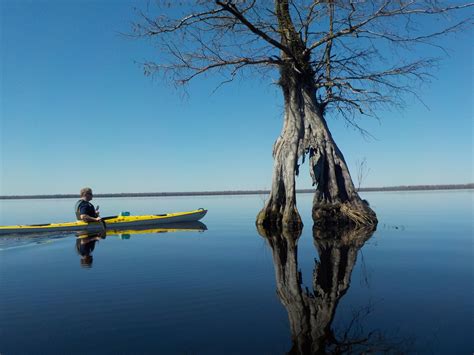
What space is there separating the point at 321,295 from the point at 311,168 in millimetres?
10138

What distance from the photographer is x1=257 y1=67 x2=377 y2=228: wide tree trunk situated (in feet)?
47.6

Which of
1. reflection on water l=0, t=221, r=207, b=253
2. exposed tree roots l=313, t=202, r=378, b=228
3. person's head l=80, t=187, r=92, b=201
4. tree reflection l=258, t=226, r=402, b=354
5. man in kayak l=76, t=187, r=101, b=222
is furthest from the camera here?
man in kayak l=76, t=187, r=101, b=222

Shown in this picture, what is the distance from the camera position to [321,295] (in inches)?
212

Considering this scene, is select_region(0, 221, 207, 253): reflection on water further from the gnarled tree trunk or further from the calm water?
the gnarled tree trunk

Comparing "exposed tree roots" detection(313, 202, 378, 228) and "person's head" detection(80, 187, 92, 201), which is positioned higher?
"person's head" detection(80, 187, 92, 201)

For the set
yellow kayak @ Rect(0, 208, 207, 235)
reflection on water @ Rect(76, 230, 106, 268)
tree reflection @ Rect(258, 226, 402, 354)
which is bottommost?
tree reflection @ Rect(258, 226, 402, 354)

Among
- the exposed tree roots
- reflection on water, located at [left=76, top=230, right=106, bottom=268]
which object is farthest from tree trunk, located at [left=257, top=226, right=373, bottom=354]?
reflection on water, located at [left=76, top=230, right=106, bottom=268]

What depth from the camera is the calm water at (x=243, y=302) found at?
150 inches

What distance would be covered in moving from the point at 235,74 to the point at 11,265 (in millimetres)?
10286

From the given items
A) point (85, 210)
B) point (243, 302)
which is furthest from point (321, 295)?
point (85, 210)

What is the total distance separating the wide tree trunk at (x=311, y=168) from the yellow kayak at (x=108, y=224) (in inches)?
265

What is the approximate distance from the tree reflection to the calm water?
21mm

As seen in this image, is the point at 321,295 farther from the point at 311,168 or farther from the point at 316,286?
the point at 311,168

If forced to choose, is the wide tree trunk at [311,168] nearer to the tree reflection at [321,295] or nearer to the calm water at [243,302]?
the tree reflection at [321,295]
